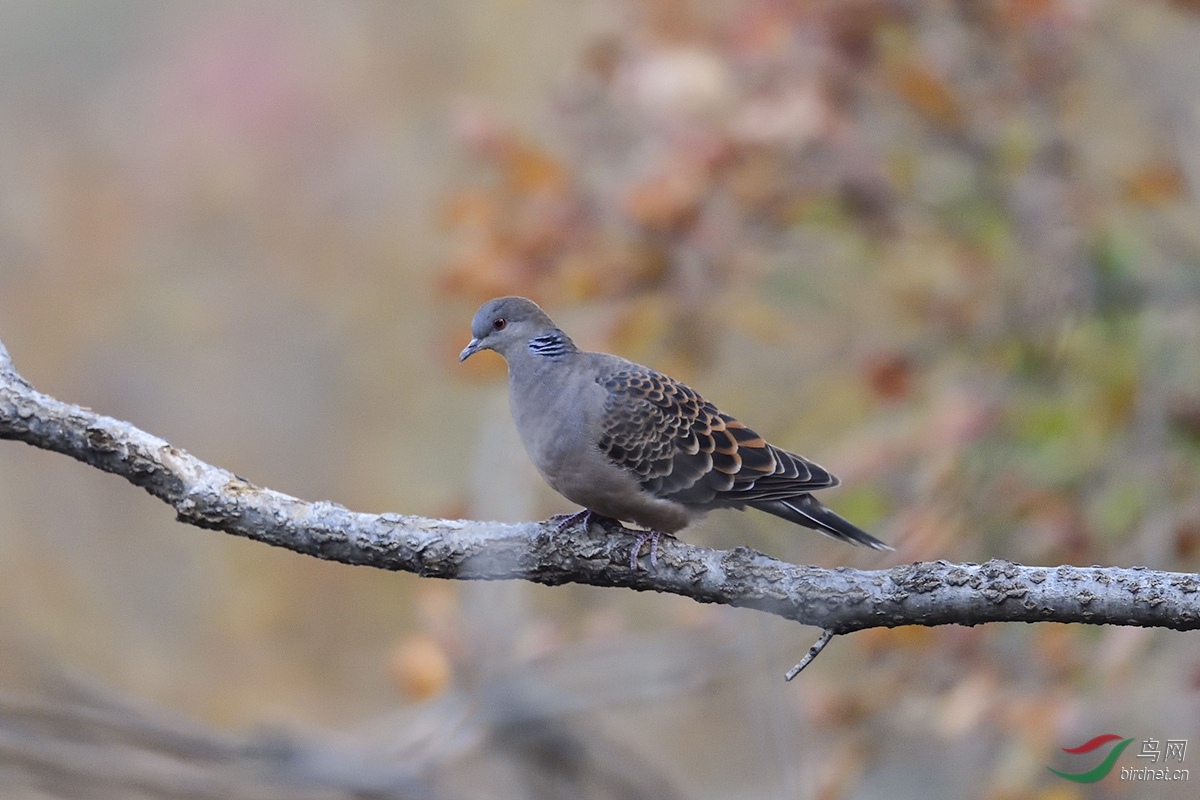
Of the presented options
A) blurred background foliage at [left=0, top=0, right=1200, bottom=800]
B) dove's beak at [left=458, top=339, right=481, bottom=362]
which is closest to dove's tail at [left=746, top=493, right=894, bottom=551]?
blurred background foliage at [left=0, top=0, right=1200, bottom=800]

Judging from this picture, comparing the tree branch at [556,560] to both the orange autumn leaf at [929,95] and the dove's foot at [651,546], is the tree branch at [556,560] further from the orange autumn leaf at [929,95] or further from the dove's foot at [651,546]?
the orange autumn leaf at [929,95]

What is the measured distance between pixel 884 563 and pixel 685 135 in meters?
2.78

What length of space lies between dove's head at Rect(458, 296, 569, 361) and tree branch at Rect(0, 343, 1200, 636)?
48.8 inches

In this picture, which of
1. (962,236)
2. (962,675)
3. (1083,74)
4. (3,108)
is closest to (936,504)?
(962,675)

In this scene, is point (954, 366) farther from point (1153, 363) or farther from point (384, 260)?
point (384, 260)

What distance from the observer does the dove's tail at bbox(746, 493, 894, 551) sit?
410cm

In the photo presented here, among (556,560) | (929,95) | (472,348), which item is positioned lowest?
(556,560)

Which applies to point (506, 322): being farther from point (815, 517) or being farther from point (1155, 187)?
point (1155, 187)

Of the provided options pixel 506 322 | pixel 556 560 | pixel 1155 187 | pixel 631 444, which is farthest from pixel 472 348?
pixel 1155 187

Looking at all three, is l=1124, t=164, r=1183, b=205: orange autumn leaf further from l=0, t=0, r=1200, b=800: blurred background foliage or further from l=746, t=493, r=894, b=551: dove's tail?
l=746, t=493, r=894, b=551: dove's tail

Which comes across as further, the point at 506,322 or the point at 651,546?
the point at 506,322

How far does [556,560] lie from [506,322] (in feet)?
4.60

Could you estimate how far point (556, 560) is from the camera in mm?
A: 3184

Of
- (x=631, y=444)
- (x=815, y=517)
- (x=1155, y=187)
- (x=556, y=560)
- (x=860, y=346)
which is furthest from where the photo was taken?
(x=860, y=346)
